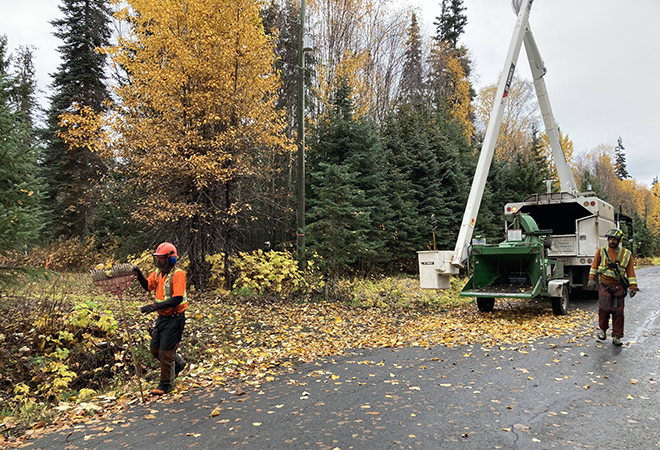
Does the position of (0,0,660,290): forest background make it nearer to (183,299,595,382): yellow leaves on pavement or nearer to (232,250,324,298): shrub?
(232,250,324,298): shrub

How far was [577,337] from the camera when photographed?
7.92 meters

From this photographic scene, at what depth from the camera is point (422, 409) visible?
4.55 metres

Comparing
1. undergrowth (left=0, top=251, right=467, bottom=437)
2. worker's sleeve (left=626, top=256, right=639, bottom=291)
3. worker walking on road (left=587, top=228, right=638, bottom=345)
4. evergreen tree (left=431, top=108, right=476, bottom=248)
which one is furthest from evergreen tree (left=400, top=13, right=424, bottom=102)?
undergrowth (left=0, top=251, right=467, bottom=437)

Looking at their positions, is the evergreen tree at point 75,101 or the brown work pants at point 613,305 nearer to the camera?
the brown work pants at point 613,305

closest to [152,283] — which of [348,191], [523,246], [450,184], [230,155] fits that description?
[230,155]

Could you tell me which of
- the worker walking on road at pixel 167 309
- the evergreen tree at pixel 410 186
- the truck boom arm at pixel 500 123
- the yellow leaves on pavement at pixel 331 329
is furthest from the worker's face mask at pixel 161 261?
the evergreen tree at pixel 410 186

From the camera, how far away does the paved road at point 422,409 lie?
12.6 feet

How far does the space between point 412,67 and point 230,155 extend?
974 inches

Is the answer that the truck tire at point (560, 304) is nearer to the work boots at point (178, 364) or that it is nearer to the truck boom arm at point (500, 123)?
the truck boom arm at point (500, 123)

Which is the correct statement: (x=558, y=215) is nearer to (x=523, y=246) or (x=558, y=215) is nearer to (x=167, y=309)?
(x=523, y=246)

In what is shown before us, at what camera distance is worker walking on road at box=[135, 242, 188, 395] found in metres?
5.36

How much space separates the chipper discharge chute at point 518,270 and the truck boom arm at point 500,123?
1.88ft

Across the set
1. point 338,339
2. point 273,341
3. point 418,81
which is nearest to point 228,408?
point 273,341

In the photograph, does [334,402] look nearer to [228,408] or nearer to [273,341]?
[228,408]
